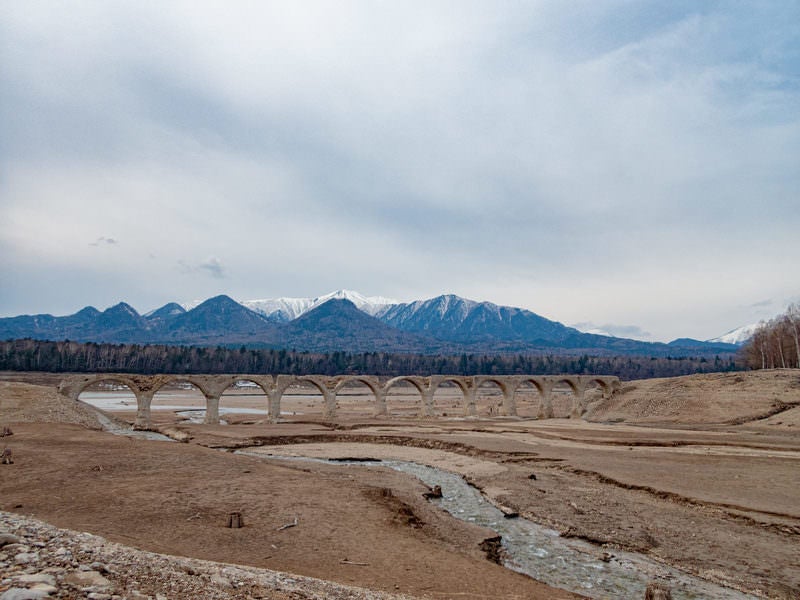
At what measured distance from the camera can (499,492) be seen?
1816 centimetres

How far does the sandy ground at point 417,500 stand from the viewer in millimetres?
10453

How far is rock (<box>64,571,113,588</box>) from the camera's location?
5798mm

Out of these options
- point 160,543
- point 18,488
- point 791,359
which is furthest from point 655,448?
point 791,359

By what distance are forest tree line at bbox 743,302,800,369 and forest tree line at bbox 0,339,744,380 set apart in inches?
1154

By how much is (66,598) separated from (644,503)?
16.6 m

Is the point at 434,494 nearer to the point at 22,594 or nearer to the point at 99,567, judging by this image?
→ the point at 99,567

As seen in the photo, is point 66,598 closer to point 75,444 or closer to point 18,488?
point 18,488

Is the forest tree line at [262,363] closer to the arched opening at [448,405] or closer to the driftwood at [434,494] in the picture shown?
the arched opening at [448,405]

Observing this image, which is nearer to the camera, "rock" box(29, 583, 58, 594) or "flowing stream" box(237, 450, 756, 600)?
"rock" box(29, 583, 58, 594)

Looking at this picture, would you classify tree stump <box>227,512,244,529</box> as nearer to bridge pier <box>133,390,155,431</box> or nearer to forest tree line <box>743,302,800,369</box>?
bridge pier <box>133,390,155,431</box>

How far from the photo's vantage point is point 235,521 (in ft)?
39.9

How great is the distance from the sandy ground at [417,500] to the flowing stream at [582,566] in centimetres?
50

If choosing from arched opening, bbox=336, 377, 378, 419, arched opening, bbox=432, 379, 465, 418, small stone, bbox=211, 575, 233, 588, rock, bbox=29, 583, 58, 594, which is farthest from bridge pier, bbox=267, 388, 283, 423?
rock, bbox=29, 583, 58, 594

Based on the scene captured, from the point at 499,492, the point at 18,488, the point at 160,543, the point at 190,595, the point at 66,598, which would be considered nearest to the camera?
the point at 66,598
